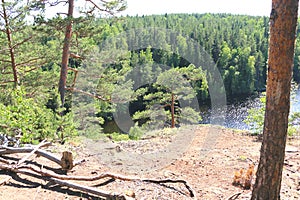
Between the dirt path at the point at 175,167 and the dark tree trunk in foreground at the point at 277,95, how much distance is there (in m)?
0.78

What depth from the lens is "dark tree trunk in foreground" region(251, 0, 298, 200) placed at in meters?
3.08

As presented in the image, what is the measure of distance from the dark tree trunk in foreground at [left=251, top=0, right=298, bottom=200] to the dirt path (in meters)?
0.78

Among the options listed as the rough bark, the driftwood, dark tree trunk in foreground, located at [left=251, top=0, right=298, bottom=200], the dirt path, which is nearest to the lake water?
the dirt path

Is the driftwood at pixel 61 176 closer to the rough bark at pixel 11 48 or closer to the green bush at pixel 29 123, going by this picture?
the green bush at pixel 29 123

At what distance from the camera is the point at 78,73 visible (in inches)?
460

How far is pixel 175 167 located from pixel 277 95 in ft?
8.86

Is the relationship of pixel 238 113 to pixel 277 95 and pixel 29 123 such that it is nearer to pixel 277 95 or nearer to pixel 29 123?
pixel 29 123

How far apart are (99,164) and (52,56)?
697 centimetres

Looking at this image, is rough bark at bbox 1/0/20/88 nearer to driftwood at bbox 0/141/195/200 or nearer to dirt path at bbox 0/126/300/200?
dirt path at bbox 0/126/300/200

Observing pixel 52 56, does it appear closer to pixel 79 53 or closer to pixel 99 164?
pixel 79 53

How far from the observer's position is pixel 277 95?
323 centimetres

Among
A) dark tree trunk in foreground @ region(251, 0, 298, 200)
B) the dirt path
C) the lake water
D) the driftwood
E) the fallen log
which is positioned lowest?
the lake water

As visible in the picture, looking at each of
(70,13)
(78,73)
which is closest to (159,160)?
(70,13)

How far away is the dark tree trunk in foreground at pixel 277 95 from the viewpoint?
3.08 m
